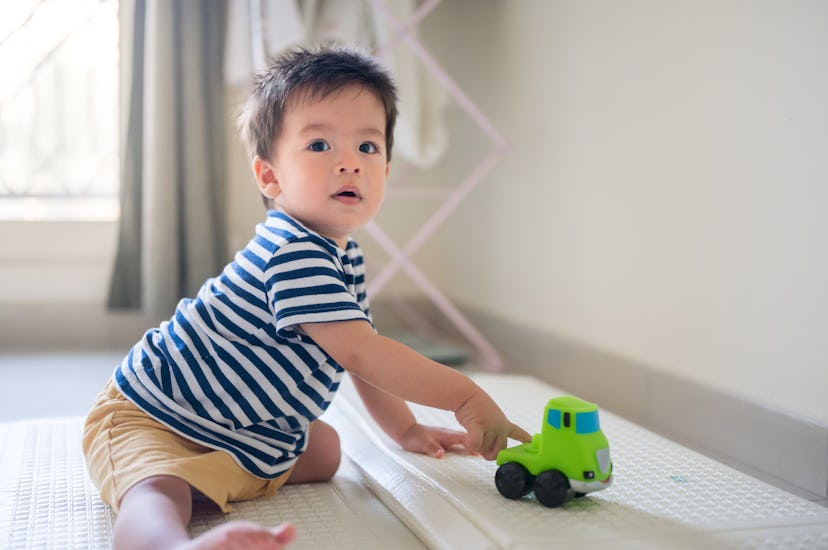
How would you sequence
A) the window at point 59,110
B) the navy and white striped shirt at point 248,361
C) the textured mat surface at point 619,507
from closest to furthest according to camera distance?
the textured mat surface at point 619,507
the navy and white striped shirt at point 248,361
the window at point 59,110

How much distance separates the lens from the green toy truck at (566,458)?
0.87m

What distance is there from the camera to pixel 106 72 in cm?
230

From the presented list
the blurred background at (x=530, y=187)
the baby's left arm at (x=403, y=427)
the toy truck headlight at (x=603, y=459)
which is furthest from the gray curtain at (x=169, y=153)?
the toy truck headlight at (x=603, y=459)

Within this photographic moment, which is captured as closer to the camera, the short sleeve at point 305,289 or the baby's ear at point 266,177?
the short sleeve at point 305,289

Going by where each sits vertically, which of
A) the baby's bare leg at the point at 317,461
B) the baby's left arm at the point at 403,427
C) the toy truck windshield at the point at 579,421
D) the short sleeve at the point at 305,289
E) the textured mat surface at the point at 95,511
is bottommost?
the textured mat surface at the point at 95,511

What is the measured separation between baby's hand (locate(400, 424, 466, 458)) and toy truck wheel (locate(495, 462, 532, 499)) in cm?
19

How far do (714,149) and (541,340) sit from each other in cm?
68

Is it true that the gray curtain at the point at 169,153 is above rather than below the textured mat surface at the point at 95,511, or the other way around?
above

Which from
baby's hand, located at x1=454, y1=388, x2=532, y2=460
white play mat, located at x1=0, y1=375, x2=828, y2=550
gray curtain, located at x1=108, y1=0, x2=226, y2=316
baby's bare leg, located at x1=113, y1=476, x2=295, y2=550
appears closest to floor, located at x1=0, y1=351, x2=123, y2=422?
gray curtain, located at x1=108, y1=0, x2=226, y2=316

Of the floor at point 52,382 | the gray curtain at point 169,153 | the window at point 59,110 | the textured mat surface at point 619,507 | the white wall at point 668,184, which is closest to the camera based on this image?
the textured mat surface at point 619,507

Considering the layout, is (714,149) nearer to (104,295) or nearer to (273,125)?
(273,125)

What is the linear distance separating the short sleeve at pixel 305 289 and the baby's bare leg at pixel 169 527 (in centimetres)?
20

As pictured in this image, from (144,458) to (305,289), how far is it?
0.24 meters

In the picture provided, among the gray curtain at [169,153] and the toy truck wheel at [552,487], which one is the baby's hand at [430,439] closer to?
the toy truck wheel at [552,487]
